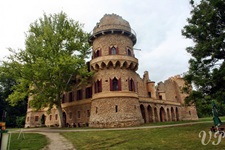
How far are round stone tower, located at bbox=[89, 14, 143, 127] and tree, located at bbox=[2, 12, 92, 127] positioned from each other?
7.58ft

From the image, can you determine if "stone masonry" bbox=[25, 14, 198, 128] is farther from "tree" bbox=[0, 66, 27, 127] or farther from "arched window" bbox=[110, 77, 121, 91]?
"tree" bbox=[0, 66, 27, 127]

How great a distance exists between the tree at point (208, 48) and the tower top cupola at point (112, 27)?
11957mm

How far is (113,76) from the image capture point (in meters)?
24.4

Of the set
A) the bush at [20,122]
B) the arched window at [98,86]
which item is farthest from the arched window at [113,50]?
the bush at [20,122]

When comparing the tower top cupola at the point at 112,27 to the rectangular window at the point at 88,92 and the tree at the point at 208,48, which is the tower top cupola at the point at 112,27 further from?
the tree at the point at 208,48

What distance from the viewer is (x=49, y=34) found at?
79.3 ft

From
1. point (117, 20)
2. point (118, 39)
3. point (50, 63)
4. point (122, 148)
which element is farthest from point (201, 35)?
point (50, 63)

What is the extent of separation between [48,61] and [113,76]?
8938 millimetres

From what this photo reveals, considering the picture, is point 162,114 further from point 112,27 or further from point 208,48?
point 208,48

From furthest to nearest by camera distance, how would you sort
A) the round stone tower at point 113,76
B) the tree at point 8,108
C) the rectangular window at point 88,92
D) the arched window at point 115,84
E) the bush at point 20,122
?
the tree at point 8,108 < the bush at point 20,122 < the rectangular window at point 88,92 < the arched window at point 115,84 < the round stone tower at point 113,76

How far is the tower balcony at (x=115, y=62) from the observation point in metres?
Answer: 24.6

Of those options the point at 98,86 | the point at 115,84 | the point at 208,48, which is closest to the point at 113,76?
the point at 115,84

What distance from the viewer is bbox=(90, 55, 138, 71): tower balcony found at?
2458cm

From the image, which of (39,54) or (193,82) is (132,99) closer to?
(193,82)
